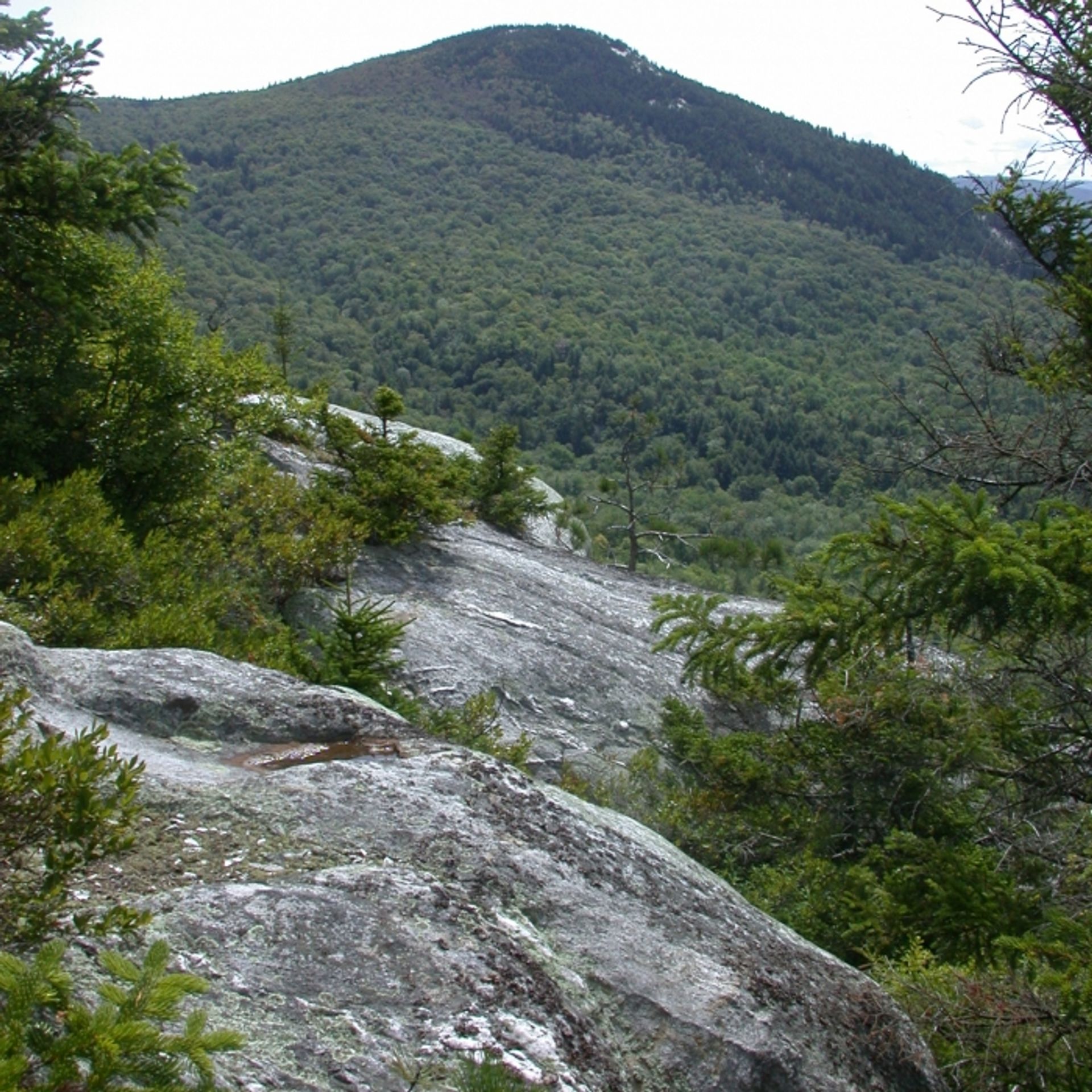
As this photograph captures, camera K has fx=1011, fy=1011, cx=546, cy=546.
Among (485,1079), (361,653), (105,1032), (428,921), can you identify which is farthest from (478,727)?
(105,1032)

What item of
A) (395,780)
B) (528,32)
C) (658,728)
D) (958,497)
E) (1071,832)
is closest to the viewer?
(395,780)

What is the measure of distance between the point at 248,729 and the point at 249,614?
146 inches

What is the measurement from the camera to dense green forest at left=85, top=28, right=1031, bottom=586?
89.7m

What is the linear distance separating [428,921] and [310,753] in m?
1.48

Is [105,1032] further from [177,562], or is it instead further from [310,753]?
[177,562]

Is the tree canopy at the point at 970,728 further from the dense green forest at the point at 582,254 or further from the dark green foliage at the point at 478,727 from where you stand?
the dense green forest at the point at 582,254

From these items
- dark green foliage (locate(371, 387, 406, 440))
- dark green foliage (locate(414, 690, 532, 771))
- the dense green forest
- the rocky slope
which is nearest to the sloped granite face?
dark green foliage (locate(414, 690, 532, 771))

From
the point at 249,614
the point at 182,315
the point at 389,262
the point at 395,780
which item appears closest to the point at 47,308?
the point at 182,315

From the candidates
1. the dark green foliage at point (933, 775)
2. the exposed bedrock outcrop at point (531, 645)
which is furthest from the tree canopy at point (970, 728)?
the exposed bedrock outcrop at point (531, 645)

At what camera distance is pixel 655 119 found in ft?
561

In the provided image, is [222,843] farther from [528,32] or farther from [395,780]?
[528,32]

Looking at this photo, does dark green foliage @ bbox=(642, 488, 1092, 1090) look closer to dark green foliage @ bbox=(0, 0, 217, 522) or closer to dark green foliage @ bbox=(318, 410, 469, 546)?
dark green foliage @ bbox=(318, 410, 469, 546)

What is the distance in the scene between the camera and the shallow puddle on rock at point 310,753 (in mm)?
4348

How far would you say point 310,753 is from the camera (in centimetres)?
452
